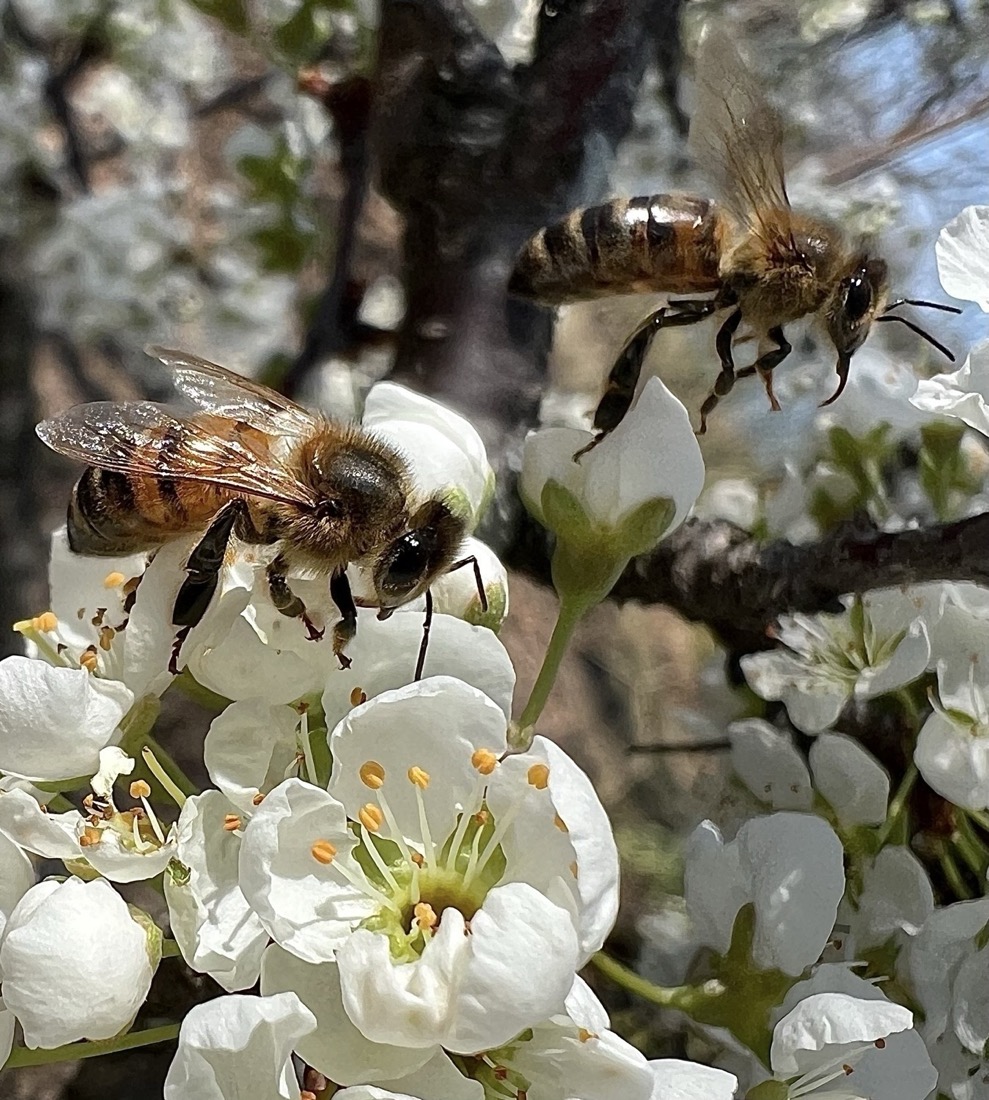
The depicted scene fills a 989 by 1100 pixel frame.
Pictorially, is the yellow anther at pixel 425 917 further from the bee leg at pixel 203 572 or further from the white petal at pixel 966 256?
the white petal at pixel 966 256

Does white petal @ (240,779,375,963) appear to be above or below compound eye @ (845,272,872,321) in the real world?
below

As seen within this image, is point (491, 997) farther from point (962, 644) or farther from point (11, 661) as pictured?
point (962, 644)

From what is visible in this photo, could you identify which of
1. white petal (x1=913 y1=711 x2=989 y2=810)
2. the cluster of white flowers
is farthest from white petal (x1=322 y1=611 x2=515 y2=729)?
white petal (x1=913 y1=711 x2=989 y2=810)

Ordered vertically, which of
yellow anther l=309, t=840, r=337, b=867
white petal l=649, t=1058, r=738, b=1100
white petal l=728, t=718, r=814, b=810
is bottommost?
white petal l=728, t=718, r=814, b=810

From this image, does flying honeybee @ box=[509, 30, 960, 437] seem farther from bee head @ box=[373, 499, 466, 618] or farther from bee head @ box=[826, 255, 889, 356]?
bee head @ box=[373, 499, 466, 618]

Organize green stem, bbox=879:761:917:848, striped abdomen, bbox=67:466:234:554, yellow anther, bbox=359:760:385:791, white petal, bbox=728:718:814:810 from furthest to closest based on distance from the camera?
white petal, bbox=728:718:814:810, green stem, bbox=879:761:917:848, striped abdomen, bbox=67:466:234:554, yellow anther, bbox=359:760:385:791

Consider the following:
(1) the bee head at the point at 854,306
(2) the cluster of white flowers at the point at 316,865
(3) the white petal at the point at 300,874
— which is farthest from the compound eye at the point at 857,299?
(3) the white petal at the point at 300,874

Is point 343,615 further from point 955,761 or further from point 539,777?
point 955,761

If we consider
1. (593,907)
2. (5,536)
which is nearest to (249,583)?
(593,907)
